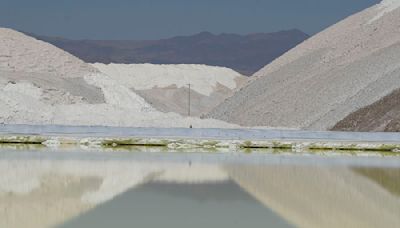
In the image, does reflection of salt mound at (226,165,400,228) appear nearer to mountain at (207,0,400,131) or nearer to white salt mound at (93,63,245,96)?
mountain at (207,0,400,131)

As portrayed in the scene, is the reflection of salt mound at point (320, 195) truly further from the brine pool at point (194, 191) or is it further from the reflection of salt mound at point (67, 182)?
the reflection of salt mound at point (67, 182)

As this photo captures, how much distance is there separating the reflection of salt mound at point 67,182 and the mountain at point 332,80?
23107 millimetres

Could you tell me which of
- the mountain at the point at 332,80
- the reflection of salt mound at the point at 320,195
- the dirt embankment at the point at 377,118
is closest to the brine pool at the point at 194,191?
the reflection of salt mound at the point at 320,195

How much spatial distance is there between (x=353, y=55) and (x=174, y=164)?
3948cm

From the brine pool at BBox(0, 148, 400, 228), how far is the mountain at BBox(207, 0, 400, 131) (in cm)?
2050

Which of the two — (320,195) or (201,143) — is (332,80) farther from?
(320,195)

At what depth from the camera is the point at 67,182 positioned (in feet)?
69.1

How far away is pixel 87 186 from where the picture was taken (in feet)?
67.8

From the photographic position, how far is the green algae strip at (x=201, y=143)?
3556 centimetres

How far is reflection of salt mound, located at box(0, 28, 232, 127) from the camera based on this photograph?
51250mm

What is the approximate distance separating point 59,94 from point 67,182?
39.7 metres

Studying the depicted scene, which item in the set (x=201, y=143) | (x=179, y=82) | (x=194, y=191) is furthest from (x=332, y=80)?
(x=179, y=82)

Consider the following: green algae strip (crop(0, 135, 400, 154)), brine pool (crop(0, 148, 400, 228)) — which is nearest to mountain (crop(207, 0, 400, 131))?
green algae strip (crop(0, 135, 400, 154))

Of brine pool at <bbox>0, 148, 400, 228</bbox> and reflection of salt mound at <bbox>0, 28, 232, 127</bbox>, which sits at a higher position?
reflection of salt mound at <bbox>0, 28, 232, 127</bbox>
